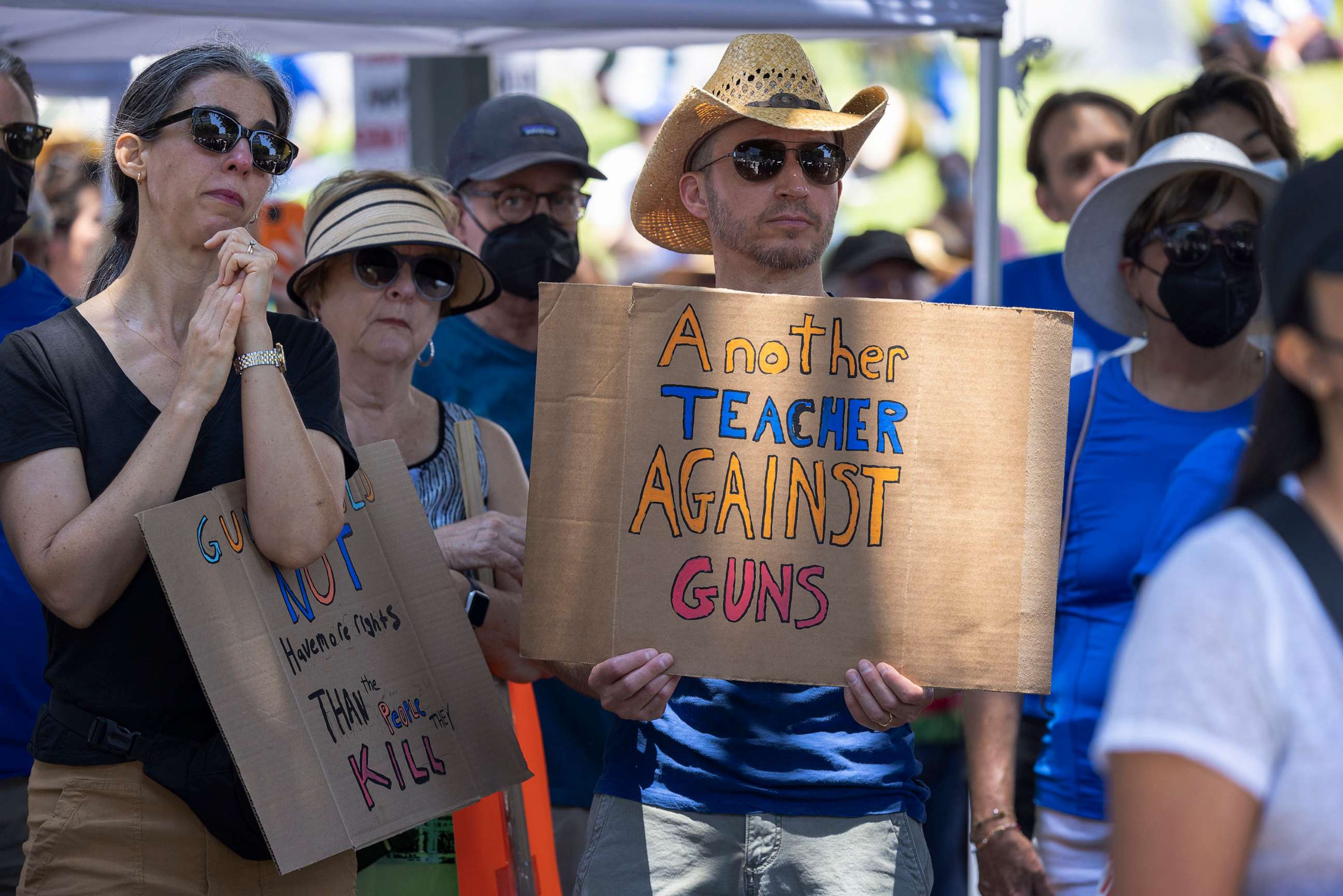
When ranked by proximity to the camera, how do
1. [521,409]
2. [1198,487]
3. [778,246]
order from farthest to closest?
[521,409], [778,246], [1198,487]

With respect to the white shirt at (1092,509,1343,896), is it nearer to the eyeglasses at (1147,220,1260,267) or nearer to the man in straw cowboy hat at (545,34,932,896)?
the man in straw cowboy hat at (545,34,932,896)

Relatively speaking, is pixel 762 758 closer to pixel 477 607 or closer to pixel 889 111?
pixel 477 607

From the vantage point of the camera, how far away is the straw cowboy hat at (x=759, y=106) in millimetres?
2754

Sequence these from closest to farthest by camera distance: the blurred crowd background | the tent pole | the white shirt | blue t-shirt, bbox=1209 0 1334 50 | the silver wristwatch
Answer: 1. the white shirt
2. the silver wristwatch
3. the tent pole
4. the blurred crowd background
5. blue t-shirt, bbox=1209 0 1334 50

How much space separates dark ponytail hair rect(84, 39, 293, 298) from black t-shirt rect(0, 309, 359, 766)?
0.27 m

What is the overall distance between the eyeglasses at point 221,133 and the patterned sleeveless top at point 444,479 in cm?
81

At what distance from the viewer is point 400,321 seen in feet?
10.7

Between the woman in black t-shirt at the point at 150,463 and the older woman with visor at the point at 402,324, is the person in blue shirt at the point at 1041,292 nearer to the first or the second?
the older woman with visor at the point at 402,324

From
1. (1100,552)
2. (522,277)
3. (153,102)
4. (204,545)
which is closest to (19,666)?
(204,545)

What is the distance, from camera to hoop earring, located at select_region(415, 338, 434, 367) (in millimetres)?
3520

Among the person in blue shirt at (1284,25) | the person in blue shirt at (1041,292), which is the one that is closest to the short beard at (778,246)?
the person in blue shirt at (1041,292)

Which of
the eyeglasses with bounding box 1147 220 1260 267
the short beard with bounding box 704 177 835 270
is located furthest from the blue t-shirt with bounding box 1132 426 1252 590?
the eyeglasses with bounding box 1147 220 1260 267

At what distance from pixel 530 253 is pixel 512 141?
317 millimetres

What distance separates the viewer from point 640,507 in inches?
93.6
